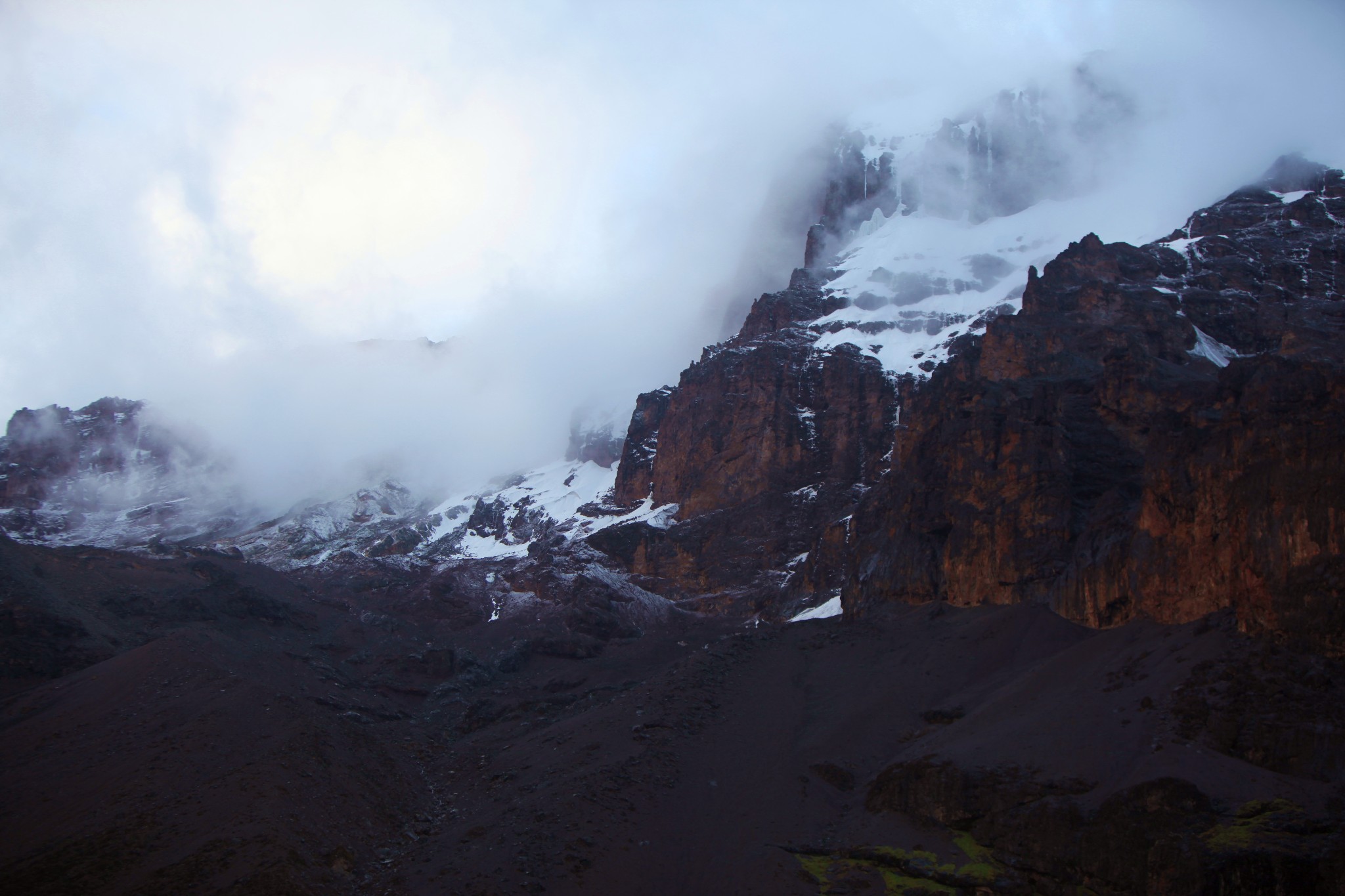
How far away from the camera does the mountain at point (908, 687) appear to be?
4738 centimetres

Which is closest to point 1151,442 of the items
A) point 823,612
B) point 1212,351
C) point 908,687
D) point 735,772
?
point 908,687

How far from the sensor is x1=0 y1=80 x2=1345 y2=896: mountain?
47.4m

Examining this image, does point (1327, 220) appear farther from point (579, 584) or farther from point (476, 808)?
point (476, 808)

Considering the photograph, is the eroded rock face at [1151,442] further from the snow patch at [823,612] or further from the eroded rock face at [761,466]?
the eroded rock face at [761,466]

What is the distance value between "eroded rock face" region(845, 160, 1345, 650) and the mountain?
35cm

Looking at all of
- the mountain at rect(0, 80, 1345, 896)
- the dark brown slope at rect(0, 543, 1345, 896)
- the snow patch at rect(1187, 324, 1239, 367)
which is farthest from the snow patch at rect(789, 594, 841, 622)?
the snow patch at rect(1187, 324, 1239, 367)

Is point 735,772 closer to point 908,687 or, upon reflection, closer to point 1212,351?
point 908,687

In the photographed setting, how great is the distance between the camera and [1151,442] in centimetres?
7175

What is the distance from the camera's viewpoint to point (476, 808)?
61906 millimetres

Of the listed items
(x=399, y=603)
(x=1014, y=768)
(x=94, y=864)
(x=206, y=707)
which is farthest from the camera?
(x=399, y=603)

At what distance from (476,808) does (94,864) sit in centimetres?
2215

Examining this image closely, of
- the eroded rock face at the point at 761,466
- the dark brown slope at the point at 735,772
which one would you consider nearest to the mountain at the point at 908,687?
the dark brown slope at the point at 735,772

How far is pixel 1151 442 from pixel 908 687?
26.6m

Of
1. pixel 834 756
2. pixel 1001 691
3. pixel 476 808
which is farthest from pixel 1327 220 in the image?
pixel 476 808
